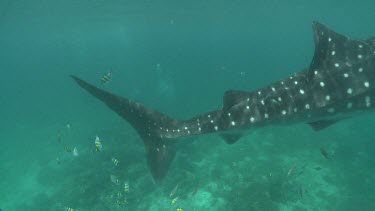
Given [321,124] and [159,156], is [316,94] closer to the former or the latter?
[321,124]

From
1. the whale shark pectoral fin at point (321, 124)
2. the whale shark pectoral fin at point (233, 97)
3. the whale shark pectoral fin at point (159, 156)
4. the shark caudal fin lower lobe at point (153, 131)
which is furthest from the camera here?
the whale shark pectoral fin at point (159, 156)

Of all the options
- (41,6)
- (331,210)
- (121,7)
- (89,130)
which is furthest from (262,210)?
(121,7)

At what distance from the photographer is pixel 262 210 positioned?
13656 millimetres

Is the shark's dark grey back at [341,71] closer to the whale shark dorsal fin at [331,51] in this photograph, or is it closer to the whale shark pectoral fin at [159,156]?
the whale shark dorsal fin at [331,51]

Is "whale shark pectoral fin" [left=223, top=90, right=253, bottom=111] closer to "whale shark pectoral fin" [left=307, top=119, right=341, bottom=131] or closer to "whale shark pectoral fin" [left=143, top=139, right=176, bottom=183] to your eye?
"whale shark pectoral fin" [left=307, top=119, right=341, bottom=131]

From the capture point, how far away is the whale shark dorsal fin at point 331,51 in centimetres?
616

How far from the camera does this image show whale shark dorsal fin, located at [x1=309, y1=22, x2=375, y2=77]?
616 cm

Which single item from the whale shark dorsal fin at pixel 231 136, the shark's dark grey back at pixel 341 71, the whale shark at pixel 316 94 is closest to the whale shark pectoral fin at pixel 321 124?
the whale shark at pixel 316 94

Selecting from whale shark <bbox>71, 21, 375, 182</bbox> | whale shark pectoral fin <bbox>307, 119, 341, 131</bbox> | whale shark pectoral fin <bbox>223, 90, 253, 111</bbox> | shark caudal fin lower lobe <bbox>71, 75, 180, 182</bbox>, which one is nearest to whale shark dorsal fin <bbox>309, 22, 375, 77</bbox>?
whale shark <bbox>71, 21, 375, 182</bbox>

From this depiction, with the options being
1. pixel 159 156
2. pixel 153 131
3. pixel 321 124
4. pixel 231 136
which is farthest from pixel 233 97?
pixel 159 156

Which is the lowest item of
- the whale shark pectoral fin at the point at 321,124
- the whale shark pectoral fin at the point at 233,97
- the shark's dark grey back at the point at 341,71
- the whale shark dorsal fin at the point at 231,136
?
the whale shark dorsal fin at the point at 231,136

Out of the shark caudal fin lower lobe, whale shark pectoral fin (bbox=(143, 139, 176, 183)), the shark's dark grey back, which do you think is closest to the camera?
the shark's dark grey back

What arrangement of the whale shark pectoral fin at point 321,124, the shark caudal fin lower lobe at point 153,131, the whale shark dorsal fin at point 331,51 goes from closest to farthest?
1. the whale shark dorsal fin at point 331,51
2. the whale shark pectoral fin at point 321,124
3. the shark caudal fin lower lobe at point 153,131

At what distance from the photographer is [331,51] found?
6180 mm
